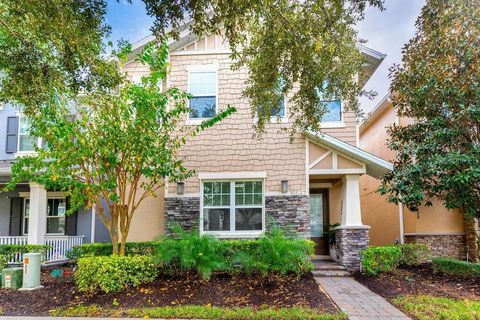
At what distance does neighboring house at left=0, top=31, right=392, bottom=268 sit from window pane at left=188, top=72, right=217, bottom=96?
3 centimetres

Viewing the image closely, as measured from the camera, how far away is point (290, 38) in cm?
701

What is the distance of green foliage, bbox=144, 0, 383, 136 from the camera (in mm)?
6078

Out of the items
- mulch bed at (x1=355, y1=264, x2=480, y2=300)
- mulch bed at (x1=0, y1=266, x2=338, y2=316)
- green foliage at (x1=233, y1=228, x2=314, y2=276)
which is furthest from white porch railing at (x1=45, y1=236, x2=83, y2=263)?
mulch bed at (x1=355, y1=264, x2=480, y2=300)

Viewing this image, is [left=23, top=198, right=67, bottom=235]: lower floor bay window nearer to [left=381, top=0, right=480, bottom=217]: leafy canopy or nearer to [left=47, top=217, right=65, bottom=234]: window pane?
[left=47, top=217, right=65, bottom=234]: window pane

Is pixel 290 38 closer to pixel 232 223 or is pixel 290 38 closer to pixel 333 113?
pixel 333 113

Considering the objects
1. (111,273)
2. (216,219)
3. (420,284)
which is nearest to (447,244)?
(420,284)

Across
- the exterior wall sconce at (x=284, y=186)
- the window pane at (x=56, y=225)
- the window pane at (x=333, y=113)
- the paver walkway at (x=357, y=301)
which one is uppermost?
the window pane at (x=333, y=113)

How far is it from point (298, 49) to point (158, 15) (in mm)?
2640

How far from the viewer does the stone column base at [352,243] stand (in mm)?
10711

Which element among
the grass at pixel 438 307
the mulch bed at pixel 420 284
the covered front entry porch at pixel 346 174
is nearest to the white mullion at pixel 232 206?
the covered front entry porch at pixel 346 174

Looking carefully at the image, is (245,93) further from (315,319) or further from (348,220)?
(315,319)

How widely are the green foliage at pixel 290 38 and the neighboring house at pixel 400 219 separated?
2.60m

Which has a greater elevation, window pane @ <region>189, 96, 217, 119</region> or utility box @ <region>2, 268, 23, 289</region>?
window pane @ <region>189, 96, 217, 119</region>

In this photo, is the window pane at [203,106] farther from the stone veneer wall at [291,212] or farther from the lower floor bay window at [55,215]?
the lower floor bay window at [55,215]
